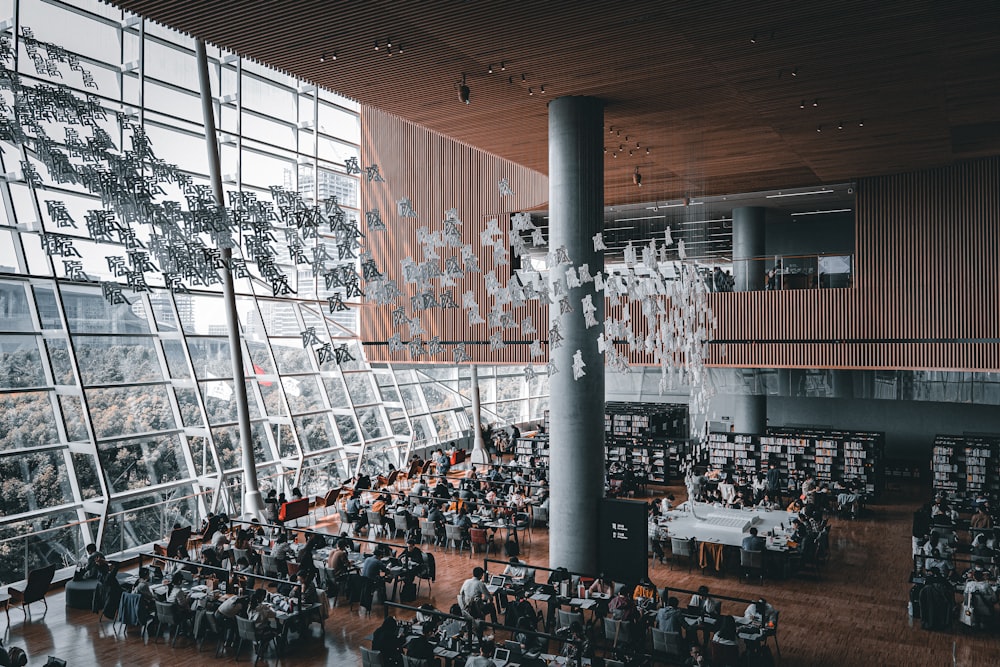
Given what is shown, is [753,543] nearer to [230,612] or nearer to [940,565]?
[940,565]

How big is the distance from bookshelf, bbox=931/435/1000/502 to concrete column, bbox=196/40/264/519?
1466cm

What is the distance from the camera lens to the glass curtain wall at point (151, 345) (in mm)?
12352

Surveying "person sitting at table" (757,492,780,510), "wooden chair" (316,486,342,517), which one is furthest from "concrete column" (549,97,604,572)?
"wooden chair" (316,486,342,517)

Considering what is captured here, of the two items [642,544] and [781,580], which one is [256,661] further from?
[781,580]

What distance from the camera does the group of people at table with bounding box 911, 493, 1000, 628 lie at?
31.5ft

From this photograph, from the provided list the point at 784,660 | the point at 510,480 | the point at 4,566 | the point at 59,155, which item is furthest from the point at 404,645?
the point at 510,480

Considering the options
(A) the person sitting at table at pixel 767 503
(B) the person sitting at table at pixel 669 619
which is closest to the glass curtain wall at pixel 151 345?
(B) the person sitting at table at pixel 669 619

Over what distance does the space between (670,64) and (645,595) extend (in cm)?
699

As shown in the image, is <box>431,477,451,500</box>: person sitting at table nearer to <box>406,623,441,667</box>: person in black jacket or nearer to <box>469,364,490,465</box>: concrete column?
<box>469,364,490,465</box>: concrete column

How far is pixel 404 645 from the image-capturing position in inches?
325

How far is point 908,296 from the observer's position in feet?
50.2

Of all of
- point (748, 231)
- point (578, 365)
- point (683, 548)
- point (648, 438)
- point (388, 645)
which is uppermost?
point (748, 231)

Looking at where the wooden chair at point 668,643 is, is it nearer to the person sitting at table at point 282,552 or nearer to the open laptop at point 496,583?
the open laptop at point 496,583

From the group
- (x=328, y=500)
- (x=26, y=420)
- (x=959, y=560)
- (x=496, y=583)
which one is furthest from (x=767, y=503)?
(x=26, y=420)
